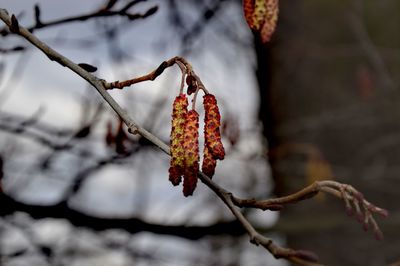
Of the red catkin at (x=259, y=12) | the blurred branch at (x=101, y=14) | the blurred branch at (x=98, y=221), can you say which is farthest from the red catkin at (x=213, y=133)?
the blurred branch at (x=98, y=221)

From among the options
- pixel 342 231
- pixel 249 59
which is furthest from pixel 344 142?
pixel 249 59

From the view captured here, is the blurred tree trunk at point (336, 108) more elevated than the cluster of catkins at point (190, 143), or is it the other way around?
the cluster of catkins at point (190, 143)

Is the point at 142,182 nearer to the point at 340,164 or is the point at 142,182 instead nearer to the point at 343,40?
the point at 340,164

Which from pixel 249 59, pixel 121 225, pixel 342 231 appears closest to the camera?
pixel 121 225

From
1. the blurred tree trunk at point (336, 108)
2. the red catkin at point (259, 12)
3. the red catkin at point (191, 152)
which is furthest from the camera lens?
the blurred tree trunk at point (336, 108)

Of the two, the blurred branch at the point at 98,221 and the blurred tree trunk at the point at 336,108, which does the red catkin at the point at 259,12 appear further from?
the blurred tree trunk at the point at 336,108

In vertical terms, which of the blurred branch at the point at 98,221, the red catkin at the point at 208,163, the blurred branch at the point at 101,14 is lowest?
the blurred branch at the point at 98,221

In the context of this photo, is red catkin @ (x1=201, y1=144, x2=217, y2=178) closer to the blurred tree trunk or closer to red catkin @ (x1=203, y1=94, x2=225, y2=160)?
red catkin @ (x1=203, y1=94, x2=225, y2=160)
